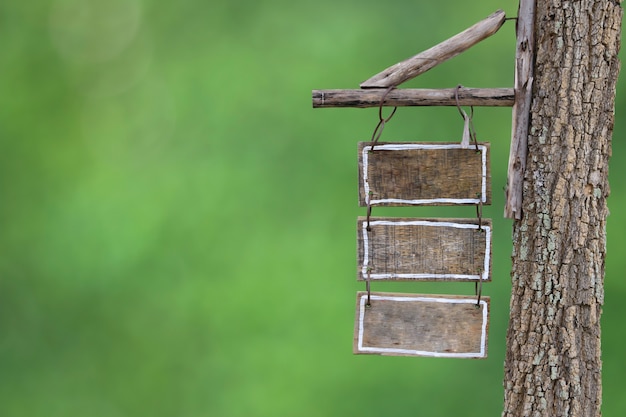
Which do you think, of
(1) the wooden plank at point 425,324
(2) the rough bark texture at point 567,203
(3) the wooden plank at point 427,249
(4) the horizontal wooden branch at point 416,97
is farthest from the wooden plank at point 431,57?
(1) the wooden plank at point 425,324

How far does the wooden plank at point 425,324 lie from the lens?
90.3 inches

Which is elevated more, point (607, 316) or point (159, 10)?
point (159, 10)

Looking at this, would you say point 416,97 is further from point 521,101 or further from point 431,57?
point 521,101

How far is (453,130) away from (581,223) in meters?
2.31

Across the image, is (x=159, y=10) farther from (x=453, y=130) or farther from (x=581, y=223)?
(x=581, y=223)

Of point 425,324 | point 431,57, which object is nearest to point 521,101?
point 431,57

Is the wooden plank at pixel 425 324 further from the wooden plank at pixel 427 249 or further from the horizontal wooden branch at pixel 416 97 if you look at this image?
the horizontal wooden branch at pixel 416 97

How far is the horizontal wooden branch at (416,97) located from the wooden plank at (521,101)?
1.5 inches

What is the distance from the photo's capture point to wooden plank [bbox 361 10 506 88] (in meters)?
2.29

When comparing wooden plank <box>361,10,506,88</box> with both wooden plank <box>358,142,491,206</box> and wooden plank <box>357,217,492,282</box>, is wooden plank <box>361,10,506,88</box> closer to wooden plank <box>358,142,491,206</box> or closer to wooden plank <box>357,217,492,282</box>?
wooden plank <box>358,142,491,206</box>

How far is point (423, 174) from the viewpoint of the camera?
2281mm

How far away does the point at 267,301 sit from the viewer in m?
4.61

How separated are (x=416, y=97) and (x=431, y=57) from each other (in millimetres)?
128

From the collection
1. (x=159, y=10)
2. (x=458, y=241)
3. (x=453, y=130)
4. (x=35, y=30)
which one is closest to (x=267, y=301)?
(x=453, y=130)
